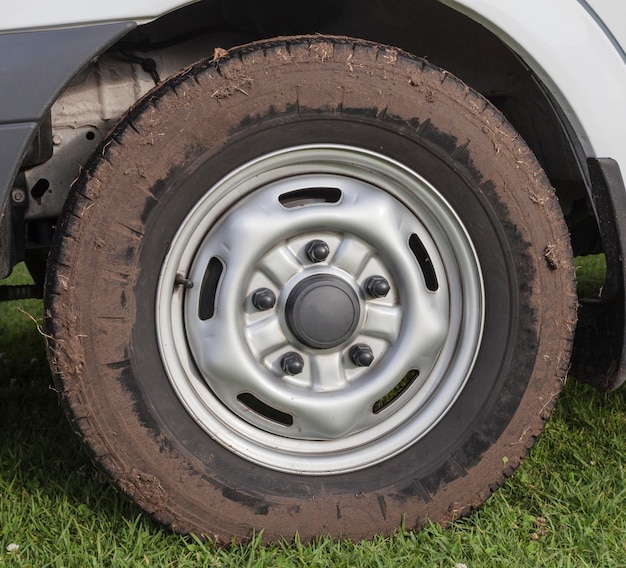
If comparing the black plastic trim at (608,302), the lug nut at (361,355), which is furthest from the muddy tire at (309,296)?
the black plastic trim at (608,302)

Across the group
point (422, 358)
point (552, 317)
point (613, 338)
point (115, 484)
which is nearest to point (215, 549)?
point (115, 484)

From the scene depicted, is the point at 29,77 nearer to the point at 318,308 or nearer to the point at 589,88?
the point at 318,308

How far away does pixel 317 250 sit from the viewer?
1817 mm

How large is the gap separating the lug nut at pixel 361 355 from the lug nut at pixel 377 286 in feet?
0.43

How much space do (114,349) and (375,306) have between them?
0.64 m

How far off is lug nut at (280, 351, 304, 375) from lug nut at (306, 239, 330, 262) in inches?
9.3

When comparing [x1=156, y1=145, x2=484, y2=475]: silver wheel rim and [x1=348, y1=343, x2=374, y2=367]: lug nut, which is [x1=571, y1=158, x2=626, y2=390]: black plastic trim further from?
[x1=348, y1=343, x2=374, y2=367]: lug nut

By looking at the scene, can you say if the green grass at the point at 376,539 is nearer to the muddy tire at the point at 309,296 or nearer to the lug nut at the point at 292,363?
the muddy tire at the point at 309,296

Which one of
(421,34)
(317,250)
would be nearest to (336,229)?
(317,250)

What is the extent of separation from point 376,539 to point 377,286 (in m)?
0.62

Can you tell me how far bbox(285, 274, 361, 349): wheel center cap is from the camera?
1.80 meters

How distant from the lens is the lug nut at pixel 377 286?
72.9 inches

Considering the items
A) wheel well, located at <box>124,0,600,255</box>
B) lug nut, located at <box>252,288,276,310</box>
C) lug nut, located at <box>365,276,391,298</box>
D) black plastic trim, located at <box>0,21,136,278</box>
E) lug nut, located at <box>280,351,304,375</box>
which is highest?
wheel well, located at <box>124,0,600,255</box>

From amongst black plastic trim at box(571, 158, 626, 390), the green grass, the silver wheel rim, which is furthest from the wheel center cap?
black plastic trim at box(571, 158, 626, 390)
